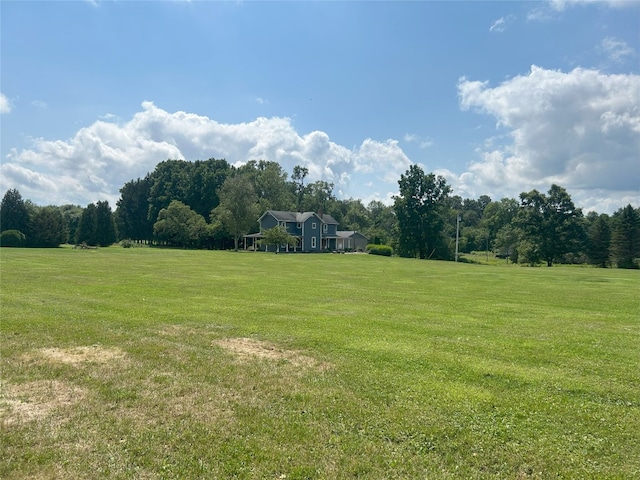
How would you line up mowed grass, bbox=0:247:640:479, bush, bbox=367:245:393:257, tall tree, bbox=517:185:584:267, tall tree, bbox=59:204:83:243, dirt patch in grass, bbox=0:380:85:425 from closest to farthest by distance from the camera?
mowed grass, bbox=0:247:640:479, dirt patch in grass, bbox=0:380:85:425, tall tree, bbox=517:185:584:267, bush, bbox=367:245:393:257, tall tree, bbox=59:204:83:243

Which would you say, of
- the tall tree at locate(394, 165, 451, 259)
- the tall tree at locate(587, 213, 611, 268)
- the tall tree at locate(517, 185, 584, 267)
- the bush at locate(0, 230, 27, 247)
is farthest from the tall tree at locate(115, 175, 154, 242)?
the tall tree at locate(587, 213, 611, 268)

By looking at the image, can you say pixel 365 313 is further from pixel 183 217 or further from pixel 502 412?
pixel 183 217

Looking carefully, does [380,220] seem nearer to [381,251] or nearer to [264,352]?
[381,251]

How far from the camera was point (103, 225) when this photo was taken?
65.2m

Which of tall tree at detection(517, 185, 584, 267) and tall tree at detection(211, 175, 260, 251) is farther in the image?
tall tree at detection(211, 175, 260, 251)

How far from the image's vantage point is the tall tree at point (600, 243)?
2323 inches

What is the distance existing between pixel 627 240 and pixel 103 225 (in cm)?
7809

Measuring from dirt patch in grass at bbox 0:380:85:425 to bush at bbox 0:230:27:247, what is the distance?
58.6 meters

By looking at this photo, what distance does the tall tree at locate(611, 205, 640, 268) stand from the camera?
5525 cm

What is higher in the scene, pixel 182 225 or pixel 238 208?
pixel 238 208

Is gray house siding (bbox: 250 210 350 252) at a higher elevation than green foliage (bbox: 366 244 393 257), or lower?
higher

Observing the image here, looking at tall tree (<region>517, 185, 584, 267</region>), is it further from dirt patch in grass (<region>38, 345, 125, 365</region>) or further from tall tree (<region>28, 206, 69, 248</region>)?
tall tree (<region>28, 206, 69, 248</region>)

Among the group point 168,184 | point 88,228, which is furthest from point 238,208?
point 168,184

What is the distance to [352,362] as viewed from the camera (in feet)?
21.1
